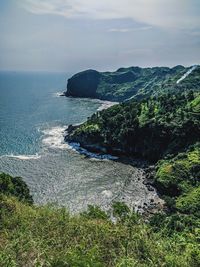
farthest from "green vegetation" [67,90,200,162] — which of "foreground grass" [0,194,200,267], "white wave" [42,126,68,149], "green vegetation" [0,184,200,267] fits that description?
"foreground grass" [0,194,200,267]

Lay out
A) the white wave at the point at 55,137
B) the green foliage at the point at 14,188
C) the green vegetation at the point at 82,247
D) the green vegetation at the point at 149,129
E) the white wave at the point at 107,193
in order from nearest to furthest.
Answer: the green vegetation at the point at 82,247, the green foliage at the point at 14,188, the white wave at the point at 107,193, the green vegetation at the point at 149,129, the white wave at the point at 55,137

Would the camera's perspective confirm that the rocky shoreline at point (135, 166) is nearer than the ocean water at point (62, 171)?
Yes

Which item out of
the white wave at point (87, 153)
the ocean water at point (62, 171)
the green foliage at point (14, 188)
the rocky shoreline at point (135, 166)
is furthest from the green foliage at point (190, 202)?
the white wave at point (87, 153)

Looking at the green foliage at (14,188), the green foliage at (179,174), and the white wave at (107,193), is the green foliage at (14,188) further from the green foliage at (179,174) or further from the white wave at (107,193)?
the green foliage at (179,174)

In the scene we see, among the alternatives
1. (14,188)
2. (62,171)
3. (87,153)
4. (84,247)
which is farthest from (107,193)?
(84,247)

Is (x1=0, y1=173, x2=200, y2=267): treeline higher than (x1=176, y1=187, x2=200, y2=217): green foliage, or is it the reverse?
(x1=0, y1=173, x2=200, y2=267): treeline

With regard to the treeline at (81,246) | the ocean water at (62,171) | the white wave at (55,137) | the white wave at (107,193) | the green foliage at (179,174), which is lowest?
the white wave at (107,193)

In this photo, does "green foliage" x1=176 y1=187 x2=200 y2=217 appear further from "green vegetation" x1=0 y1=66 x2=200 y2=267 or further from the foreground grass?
the foreground grass

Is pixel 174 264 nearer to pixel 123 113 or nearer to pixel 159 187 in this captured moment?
pixel 159 187

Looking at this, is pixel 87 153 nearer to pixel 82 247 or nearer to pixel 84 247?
pixel 84 247
